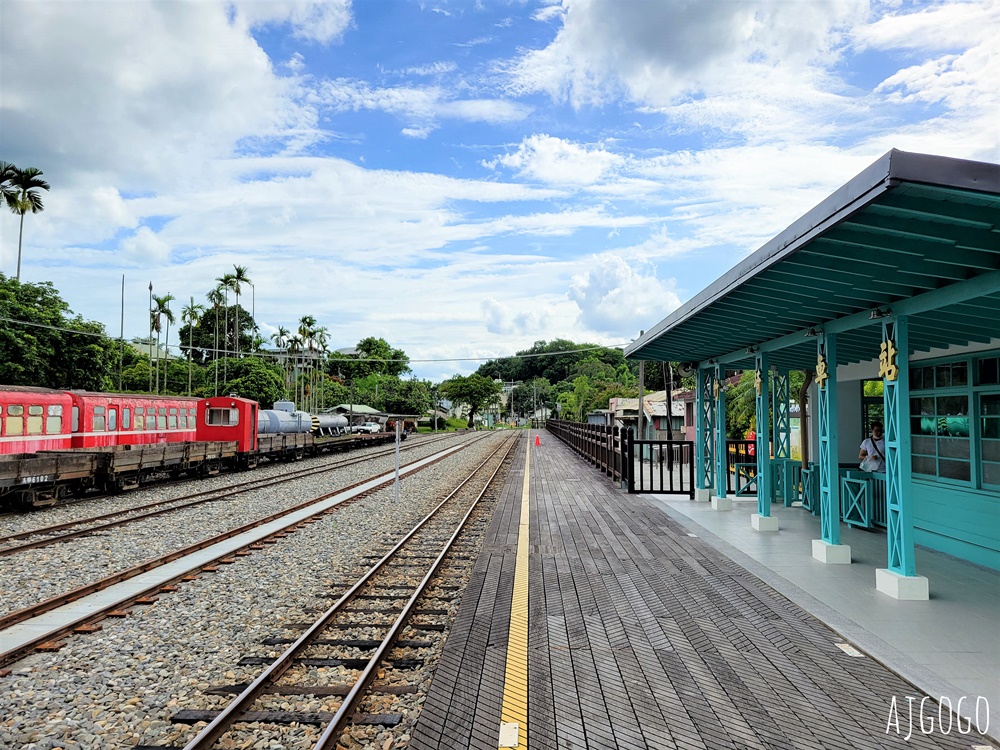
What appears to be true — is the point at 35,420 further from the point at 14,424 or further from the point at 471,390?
the point at 471,390

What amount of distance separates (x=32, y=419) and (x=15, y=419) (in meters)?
0.68

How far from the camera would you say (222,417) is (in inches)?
848

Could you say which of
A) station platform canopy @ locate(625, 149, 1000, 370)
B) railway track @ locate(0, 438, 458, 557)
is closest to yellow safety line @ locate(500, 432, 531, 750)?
station platform canopy @ locate(625, 149, 1000, 370)

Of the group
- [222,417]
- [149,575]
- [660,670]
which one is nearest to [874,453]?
[660,670]

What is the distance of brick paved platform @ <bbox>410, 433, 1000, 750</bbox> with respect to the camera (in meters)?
3.38

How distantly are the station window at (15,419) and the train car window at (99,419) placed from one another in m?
2.73

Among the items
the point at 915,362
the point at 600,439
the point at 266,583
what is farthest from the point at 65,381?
the point at 915,362

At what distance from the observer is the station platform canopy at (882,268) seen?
11.7 ft

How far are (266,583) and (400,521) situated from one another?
428cm

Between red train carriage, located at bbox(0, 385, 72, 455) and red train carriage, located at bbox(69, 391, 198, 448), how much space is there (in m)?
0.38

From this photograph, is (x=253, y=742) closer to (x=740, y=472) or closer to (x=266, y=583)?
(x=266, y=583)

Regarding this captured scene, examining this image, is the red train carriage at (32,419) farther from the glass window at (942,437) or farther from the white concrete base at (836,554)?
the glass window at (942,437)

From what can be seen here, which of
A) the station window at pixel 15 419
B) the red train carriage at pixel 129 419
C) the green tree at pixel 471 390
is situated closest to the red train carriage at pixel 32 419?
the station window at pixel 15 419

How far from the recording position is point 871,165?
11.9 feet
